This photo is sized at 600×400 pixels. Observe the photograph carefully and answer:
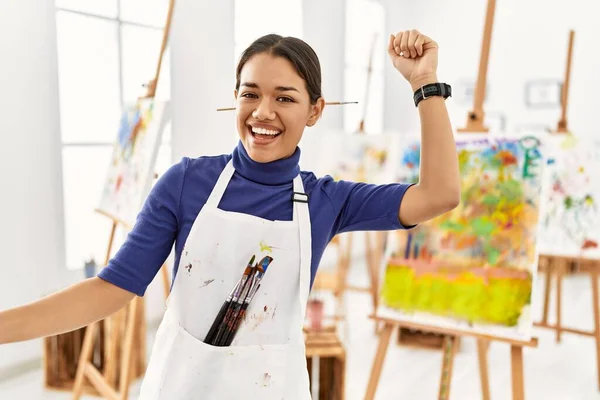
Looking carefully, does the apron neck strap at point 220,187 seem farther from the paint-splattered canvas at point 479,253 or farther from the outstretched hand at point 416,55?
the paint-splattered canvas at point 479,253

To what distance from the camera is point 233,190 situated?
3.49ft

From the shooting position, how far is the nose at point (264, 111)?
994mm

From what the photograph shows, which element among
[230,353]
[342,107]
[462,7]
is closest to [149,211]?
[230,353]

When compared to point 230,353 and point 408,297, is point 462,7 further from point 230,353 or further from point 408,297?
point 230,353

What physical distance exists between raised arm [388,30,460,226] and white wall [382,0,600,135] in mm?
Answer: 4870

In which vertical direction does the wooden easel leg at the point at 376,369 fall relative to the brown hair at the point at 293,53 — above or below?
below

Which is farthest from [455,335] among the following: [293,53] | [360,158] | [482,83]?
[360,158]

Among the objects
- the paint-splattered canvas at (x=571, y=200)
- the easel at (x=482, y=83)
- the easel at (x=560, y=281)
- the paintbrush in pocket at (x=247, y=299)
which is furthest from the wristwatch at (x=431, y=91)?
the paint-splattered canvas at (x=571, y=200)

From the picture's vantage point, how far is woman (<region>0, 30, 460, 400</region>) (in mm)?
987

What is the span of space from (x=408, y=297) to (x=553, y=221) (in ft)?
5.73

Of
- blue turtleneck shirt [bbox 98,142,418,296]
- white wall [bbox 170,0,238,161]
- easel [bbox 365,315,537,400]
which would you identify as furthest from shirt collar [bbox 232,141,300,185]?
white wall [bbox 170,0,238,161]

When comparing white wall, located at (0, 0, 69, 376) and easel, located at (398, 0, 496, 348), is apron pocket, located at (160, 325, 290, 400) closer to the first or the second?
easel, located at (398, 0, 496, 348)

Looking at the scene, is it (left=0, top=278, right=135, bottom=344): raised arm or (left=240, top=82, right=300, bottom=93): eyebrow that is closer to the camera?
(left=0, top=278, right=135, bottom=344): raised arm

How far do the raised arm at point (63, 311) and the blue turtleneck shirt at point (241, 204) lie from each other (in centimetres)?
3
